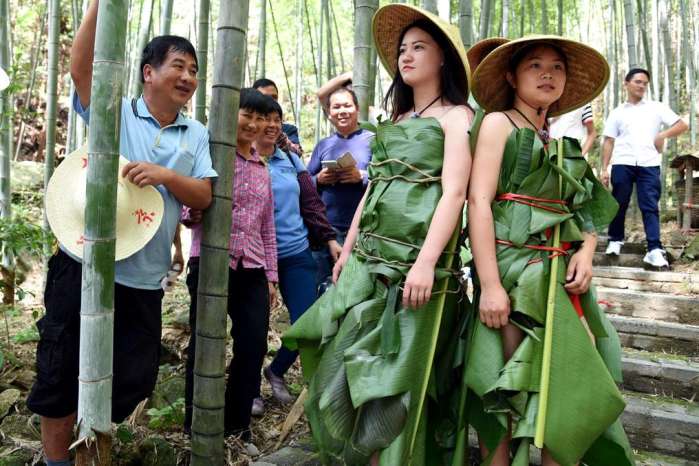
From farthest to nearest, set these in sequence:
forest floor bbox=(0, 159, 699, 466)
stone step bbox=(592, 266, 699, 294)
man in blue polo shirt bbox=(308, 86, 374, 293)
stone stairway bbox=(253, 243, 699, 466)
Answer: stone step bbox=(592, 266, 699, 294)
man in blue polo shirt bbox=(308, 86, 374, 293)
stone stairway bbox=(253, 243, 699, 466)
forest floor bbox=(0, 159, 699, 466)

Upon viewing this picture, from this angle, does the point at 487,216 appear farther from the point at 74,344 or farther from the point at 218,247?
the point at 74,344

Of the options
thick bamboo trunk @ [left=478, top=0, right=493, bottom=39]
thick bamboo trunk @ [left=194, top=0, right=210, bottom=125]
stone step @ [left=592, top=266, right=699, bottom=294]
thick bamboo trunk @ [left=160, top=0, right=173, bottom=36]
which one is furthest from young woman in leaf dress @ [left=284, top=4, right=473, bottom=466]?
thick bamboo trunk @ [left=478, top=0, right=493, bottom=39]

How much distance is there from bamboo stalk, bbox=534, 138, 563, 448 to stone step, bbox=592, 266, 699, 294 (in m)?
3.12

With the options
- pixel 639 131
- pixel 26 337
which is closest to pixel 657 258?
pixel 639 131

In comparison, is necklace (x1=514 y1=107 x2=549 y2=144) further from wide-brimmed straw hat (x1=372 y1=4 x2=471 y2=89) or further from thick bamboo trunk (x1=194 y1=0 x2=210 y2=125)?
thick bamboo trunk (x1=194 y1=0 x2=210 y2=125)

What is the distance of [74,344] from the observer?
6.51ft

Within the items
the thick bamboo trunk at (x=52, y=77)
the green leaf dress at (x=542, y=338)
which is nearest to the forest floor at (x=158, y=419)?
the green leaf dress at (x=542, y=338)

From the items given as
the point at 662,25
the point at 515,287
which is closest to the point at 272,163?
the point at 515,287

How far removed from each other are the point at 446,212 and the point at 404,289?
0.23 meters

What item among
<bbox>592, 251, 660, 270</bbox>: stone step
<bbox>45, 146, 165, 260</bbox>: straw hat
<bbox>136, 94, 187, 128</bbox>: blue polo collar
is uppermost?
<bbox>136, 94, 187, 128</bbox>: blue polo collar

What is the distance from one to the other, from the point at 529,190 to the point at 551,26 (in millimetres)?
11925

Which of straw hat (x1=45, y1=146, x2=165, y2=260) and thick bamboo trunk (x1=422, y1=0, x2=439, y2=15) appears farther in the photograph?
thick bamboo trunk (x1=422, y1=0, x2=439, y2=15)

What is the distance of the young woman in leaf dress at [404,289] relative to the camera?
166 centimetres

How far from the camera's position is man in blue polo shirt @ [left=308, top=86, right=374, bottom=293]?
3.15 meters
